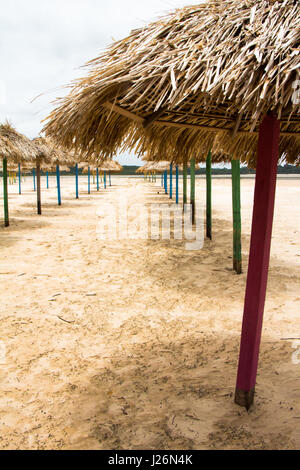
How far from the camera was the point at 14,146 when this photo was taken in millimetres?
7988

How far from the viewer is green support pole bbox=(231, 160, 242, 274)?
4527 millimetres

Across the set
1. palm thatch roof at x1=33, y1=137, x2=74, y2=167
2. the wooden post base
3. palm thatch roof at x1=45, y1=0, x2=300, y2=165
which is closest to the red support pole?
the wooden post base

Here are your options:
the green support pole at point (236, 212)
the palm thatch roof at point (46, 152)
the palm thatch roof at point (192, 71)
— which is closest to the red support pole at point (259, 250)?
the palm thatch roof at point (192, 71)

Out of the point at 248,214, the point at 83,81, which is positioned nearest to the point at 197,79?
the point at 83,81

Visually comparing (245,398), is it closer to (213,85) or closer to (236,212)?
(213,85)

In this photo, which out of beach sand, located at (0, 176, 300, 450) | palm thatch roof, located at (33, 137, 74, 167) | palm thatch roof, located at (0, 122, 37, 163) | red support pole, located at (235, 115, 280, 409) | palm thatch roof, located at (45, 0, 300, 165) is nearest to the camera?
palm thatch roof, located at (45, 0, 300, 165)

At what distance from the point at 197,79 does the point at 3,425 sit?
81.3 inches

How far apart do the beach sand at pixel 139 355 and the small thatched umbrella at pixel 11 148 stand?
2831 mm

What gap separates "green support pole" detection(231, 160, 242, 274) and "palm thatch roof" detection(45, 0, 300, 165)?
7.71 ft

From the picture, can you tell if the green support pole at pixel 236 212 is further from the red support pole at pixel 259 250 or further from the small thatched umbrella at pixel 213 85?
the red support pole at pixel 259 250

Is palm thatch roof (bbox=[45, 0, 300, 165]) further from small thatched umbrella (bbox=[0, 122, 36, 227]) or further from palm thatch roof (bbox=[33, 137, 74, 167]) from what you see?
palm thatch roof (bbox=[33, 137, 74, 167])

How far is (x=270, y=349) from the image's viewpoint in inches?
109

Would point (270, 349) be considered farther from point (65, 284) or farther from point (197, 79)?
point (65, 284)

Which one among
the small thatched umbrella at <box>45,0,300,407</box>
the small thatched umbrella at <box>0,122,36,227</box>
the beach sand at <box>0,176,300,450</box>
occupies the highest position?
the small thatched umbrella at <box>0,122,36,227</box>
